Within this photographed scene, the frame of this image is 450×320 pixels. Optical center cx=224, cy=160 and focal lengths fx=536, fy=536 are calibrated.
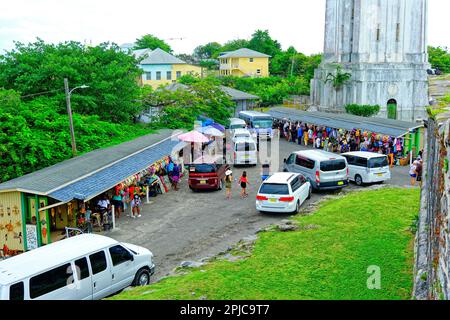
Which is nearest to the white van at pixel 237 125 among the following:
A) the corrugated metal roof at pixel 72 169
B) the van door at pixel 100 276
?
the corrugated metal roof at pixel 72 169

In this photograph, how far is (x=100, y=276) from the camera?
495 inches

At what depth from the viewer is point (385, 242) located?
49.5 feet


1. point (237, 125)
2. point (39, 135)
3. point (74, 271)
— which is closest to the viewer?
point (74, 271)

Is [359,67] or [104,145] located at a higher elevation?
[359,67]

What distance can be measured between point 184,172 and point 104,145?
5119 millimetres

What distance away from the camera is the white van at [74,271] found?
1107 centimetres

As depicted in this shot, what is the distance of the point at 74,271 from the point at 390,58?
51.6m

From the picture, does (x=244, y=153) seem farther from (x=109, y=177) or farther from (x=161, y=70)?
(x=161, y=70)

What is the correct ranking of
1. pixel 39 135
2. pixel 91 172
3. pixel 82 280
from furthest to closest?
pixel 39 135 < pixel 91 172 < pixel 82 280

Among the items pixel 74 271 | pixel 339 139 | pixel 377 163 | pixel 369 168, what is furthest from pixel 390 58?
pixel 74 271

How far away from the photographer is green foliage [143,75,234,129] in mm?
38688

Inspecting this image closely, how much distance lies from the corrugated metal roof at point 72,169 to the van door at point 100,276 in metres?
6.33
